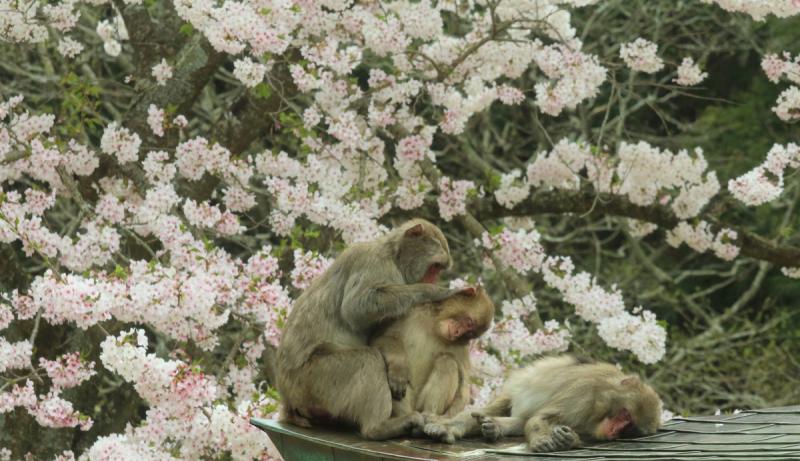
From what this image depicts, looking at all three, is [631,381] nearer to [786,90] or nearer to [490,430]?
[490,430]

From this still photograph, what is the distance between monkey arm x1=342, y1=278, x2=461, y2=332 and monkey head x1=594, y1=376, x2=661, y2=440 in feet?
2.57

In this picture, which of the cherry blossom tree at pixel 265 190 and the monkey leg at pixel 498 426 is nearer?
the monkey leg at pixel 498 426

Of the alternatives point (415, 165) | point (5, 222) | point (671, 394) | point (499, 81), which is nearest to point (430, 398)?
point (5, 222)

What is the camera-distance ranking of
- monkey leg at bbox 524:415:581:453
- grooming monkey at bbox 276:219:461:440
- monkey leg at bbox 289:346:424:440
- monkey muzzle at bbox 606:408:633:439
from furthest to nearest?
grooming monkey at bbox 276:219:461:440 < monkey leg at bbox 289:346:424:440 < monkey muzzle at bbox 606:408:633:439 < monkey leg at bbox 524:415:581:453

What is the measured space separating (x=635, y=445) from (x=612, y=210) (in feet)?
16.1

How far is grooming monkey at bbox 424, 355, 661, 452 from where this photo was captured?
406 centimetres

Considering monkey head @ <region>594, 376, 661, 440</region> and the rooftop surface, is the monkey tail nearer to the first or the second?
→ the rooftop surface

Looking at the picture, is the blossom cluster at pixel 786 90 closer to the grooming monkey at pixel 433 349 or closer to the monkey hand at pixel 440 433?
the grooming monkey at pixel 433 349

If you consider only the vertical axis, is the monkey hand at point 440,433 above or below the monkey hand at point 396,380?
below

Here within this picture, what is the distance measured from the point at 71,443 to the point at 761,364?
6.31m

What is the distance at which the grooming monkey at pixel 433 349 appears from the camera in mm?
4574

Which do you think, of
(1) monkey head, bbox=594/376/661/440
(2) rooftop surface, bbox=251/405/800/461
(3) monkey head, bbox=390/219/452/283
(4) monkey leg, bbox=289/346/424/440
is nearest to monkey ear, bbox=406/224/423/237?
(3) monkey head, bbox=390/219/452/283

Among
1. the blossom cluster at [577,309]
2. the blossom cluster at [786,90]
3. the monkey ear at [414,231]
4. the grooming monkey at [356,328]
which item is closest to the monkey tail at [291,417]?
the grooming monkey at [356,328]

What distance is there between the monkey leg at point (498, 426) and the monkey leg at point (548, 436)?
0.11m
